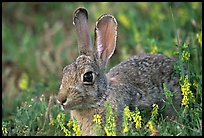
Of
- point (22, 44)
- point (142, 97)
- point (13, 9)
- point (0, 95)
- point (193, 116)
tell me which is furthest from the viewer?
point (13, 9)

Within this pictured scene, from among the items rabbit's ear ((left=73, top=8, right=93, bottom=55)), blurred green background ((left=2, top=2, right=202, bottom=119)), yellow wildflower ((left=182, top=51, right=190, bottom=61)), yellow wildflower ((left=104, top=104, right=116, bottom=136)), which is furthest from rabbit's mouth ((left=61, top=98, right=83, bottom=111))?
blurred green background ((left=2, top=2, right=202, bottom=119))

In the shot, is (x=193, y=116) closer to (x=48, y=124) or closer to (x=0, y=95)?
(x=48, y=124)

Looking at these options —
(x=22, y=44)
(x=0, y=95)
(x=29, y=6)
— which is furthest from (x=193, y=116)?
(x=29, y=6)

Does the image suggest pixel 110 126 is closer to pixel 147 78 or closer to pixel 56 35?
pixel 147 78

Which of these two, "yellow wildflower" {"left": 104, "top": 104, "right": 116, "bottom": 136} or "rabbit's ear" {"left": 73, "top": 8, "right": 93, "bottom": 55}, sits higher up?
"rabbit's ear" {"left": 73, "top": 8, "right": 93, "bottom": 55}

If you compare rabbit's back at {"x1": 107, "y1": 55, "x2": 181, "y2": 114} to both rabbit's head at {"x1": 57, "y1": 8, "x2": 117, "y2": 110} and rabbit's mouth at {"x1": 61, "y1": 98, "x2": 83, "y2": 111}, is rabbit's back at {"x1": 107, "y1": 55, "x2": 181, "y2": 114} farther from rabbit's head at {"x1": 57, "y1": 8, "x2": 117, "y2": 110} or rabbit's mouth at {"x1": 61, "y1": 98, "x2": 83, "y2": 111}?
rabbit's mouth at {"x1": 61, "y1": 98, "x2": 83, "y2": 111}

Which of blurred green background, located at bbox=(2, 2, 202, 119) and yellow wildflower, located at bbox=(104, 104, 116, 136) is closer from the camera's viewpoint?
yellow wildflower, located at bbox=(104, 104, 116, 136)

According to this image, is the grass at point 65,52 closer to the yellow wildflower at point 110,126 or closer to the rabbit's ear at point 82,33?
the yellow wildflower at point 110,126

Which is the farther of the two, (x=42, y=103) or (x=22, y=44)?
(x=22, y=44)
